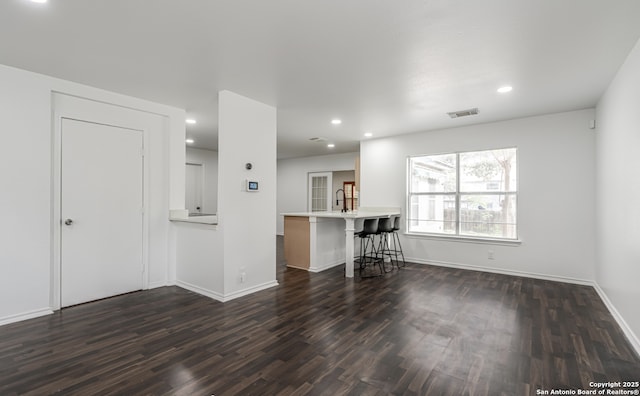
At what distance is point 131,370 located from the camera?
7.09 feet

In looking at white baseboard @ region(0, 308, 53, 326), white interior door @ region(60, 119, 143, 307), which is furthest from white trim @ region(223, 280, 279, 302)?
white baseboard @ region(0, 308, 53, 326)

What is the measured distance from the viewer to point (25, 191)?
3053 mm

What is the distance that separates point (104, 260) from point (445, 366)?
3.88 m

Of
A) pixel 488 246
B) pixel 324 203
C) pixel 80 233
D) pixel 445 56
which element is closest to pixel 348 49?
pixel 445 56

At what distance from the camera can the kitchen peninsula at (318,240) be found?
4.96m

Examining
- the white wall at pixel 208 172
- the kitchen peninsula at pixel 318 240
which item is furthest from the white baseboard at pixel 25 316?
the white wall at pixel 208 172

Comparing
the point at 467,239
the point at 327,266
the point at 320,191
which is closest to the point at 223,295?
the point at 327,266

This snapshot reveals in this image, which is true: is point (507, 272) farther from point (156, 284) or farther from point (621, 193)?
point (156, 284)

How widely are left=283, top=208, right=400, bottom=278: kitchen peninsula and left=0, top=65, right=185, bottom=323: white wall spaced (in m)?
3.29

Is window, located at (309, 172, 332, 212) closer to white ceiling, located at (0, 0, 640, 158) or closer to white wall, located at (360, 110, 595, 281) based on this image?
white wall, located at (360, 110, 595, 281)

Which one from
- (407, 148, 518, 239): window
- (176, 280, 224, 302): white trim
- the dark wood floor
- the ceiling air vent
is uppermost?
the ceiling air vent

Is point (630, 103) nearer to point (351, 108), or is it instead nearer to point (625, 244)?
point (625, 244)

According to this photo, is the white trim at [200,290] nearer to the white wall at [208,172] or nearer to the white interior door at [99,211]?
the white interior door at [99,211]

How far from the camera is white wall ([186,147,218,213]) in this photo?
25.5 ft
